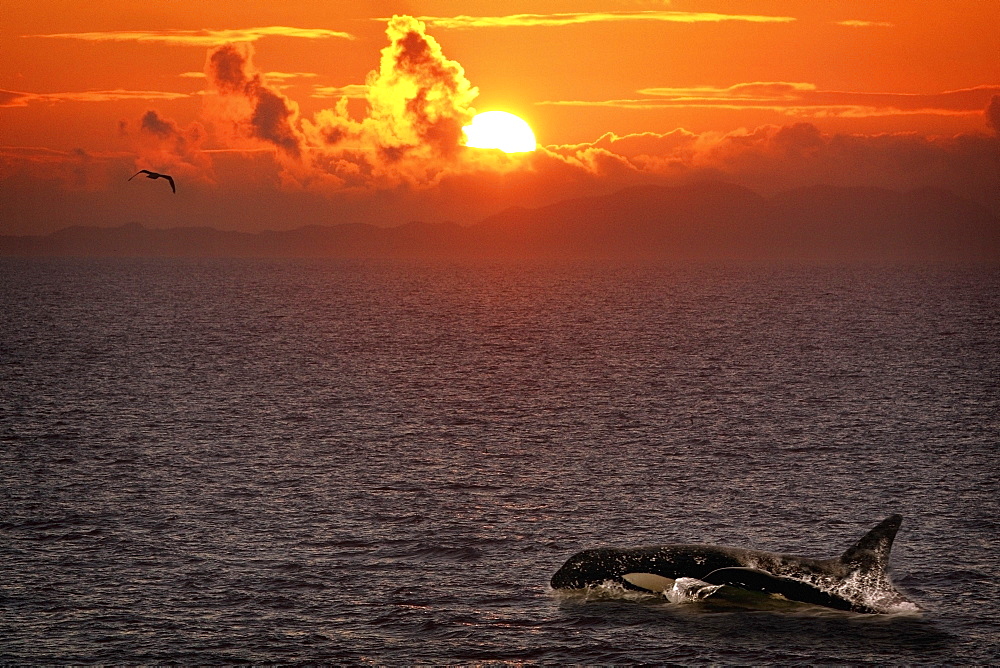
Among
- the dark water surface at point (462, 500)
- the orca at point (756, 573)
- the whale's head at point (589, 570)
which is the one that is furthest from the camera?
the whale's head at point (589, 570)

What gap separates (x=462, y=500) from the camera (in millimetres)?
50500

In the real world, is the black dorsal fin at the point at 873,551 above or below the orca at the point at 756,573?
above

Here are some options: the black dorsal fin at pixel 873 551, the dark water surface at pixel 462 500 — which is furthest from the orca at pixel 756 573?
the dark water surface at pixel 462 500

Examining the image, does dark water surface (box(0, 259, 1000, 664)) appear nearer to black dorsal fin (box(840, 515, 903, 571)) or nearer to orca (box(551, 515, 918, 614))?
orca (box(551, 515, 918, 614))

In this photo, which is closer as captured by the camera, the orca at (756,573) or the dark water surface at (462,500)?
the dark water surface at (462,500)

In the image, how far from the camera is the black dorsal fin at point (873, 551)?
119 feet

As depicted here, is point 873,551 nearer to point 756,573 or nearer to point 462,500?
point 756,573

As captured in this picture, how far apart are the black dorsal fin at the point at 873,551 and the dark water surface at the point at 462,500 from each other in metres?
1.64

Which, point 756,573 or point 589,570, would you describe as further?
point 589,570

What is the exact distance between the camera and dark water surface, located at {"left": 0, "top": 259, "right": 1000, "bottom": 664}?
109 feet

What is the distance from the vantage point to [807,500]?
49.8 metres

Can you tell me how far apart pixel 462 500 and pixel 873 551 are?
19.5 metres

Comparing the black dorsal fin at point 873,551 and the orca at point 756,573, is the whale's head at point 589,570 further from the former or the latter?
the black dorsal fin at point 873,551

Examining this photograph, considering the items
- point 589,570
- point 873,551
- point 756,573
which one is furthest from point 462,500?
point 873,551
